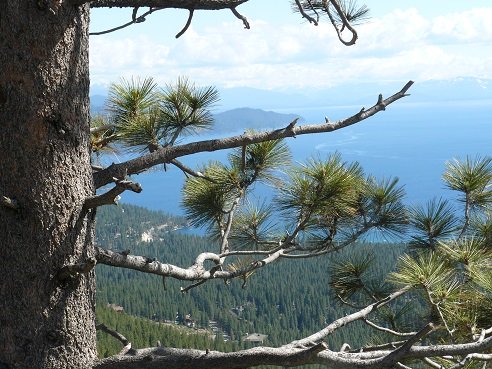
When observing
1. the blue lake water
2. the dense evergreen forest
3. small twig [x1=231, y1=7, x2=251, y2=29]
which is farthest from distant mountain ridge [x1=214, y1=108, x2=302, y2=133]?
small twig [x1=231, y1=7, x2=251, y2=29]

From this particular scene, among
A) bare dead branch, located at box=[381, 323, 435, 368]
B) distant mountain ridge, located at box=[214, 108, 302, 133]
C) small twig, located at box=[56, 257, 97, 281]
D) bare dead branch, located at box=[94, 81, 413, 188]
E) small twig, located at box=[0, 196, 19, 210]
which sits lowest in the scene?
bare dead branch, located at box=[381, 323, 435, 368]

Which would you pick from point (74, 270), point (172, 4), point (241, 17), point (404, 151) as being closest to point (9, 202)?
point (74, 270)

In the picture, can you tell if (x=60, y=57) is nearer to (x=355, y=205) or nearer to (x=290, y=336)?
(x=355, y=205)

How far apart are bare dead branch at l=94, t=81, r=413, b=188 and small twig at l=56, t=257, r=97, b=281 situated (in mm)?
264

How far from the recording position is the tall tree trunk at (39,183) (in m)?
1.24

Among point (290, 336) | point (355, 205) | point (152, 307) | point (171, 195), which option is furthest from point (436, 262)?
point (171, 195)

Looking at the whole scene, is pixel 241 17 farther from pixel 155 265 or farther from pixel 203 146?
pixel 155 265

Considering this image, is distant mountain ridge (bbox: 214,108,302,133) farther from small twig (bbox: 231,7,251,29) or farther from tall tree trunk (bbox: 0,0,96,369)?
tall tree trunk (bbox: 0,0,96,369)

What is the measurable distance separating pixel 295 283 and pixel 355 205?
2325 inches

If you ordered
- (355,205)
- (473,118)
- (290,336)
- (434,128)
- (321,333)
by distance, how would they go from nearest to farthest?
(321,333) < (355,205) < (290,336) < (434,128) < (473,118)

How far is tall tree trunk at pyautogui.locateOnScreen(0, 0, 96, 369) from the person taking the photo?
124 centimetres

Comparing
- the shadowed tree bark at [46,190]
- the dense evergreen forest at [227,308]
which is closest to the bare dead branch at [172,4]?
the shadowed tree bark at [46,190]

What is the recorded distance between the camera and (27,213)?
49.8 inches

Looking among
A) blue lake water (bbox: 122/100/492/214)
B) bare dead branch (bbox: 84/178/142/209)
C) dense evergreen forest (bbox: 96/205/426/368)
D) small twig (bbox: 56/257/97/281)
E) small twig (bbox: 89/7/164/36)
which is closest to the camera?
bare dead branch (bbox: 84/178/142/209)
